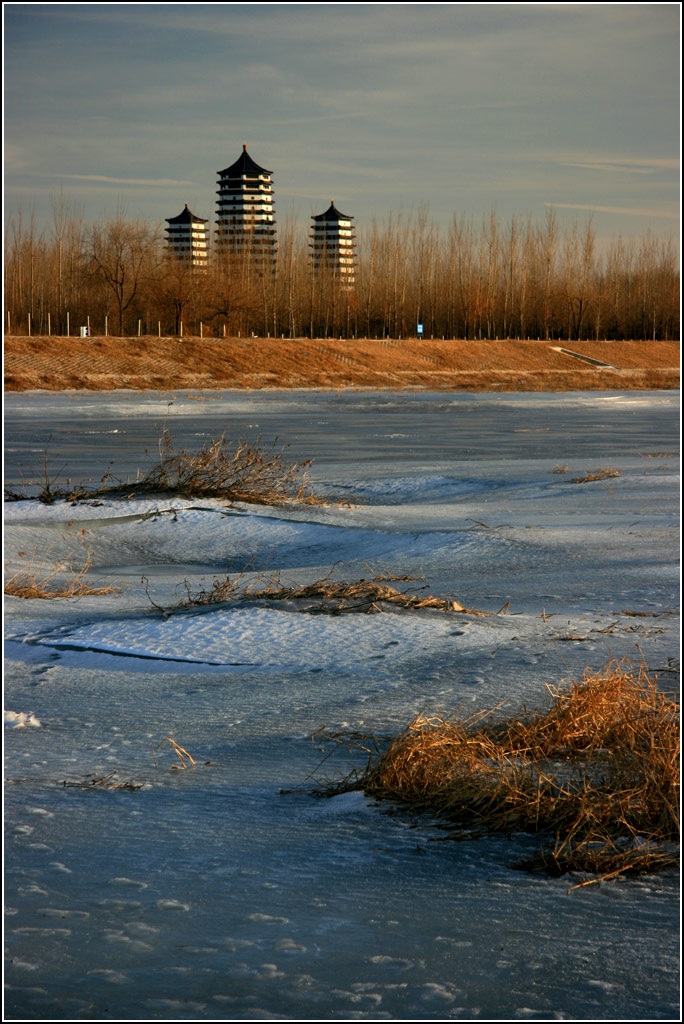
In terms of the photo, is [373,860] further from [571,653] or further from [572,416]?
[572,416]

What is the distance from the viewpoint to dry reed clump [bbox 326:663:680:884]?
10.6ft

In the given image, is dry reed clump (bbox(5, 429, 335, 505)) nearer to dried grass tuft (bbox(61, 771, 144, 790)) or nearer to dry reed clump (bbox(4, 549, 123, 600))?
dry reed clump (bbox(4, 549, 123, 600))

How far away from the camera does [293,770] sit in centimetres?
391

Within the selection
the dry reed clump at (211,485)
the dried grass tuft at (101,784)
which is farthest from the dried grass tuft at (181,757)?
the dry reed clump at (211,485)

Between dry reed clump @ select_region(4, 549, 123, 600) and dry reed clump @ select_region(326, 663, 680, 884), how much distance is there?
3.32 m

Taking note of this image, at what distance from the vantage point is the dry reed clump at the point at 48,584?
21.9 feet

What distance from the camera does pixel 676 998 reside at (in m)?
2.52

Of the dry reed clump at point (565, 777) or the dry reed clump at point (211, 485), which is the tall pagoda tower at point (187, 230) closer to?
the dry reed clump at point (211, 485)

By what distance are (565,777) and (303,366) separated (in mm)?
41757

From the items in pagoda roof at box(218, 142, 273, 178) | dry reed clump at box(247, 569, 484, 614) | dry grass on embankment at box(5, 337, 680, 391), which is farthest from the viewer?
pagoda roof at box(218, 142, 273, 178)

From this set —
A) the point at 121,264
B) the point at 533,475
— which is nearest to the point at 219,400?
the point at 533,475

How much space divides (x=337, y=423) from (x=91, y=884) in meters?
20.6

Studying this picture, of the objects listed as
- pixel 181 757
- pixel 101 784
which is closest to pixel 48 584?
pixel 181 757

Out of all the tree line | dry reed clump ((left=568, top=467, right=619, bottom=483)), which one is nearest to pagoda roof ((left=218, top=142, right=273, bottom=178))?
the tree line
